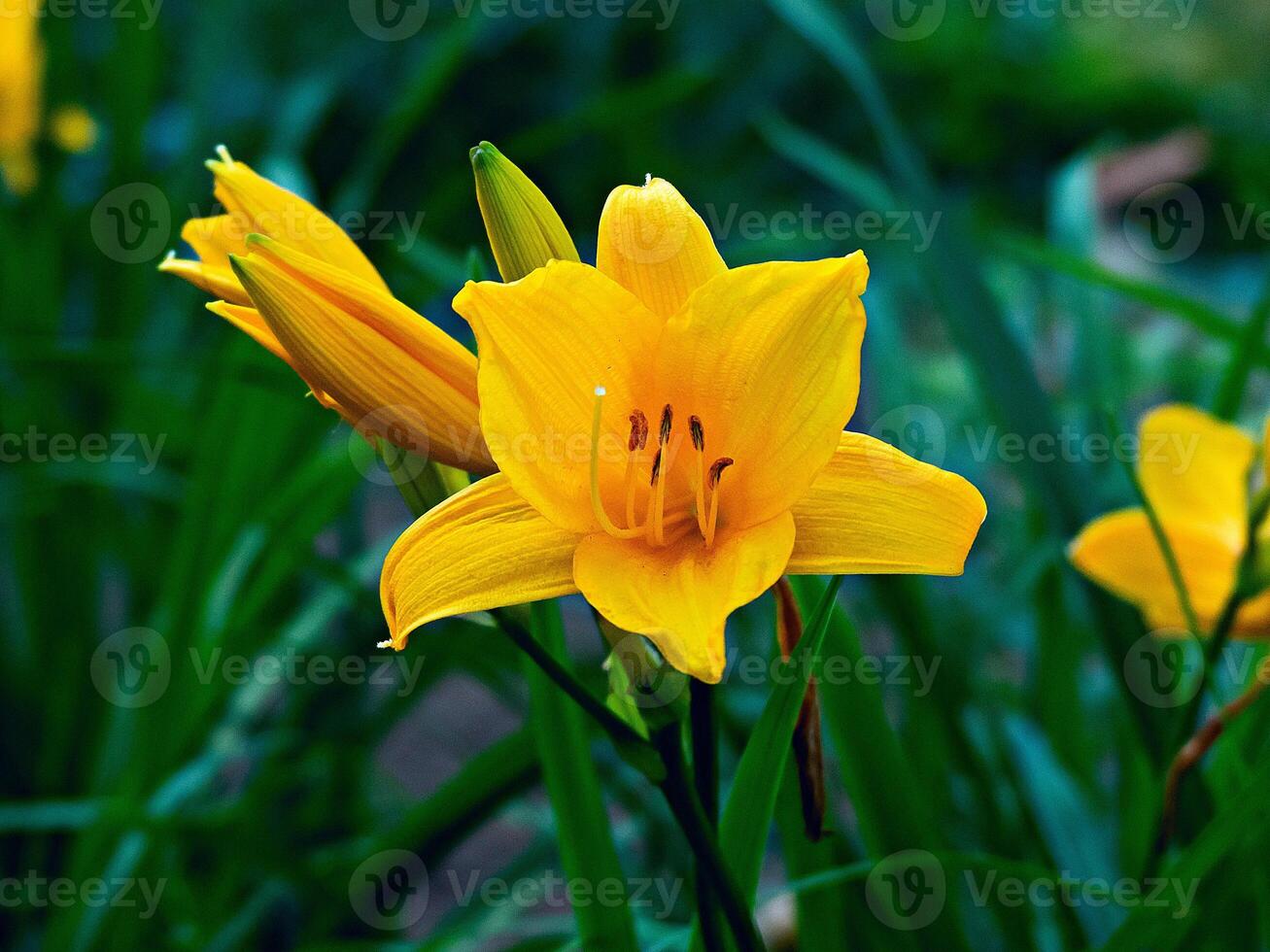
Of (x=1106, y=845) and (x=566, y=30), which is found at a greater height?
(x=566, y=30)

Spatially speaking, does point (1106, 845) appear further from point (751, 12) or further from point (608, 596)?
point (751, 12)

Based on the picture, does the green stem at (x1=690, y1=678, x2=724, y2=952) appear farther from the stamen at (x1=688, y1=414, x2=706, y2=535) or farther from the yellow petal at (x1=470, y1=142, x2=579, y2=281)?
the yellow petal at (x1=470, y1=142, x2=579, y2=281)

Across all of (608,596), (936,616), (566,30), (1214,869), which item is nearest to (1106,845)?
(1214,869)

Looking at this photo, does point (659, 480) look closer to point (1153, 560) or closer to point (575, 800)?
point (575, 800)

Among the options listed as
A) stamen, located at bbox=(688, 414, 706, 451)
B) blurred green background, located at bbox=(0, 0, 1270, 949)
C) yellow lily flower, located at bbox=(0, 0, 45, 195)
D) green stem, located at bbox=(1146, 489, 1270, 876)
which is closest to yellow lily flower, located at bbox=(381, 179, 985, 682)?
stamen, located at bbox=(688, 414, 706, 451)

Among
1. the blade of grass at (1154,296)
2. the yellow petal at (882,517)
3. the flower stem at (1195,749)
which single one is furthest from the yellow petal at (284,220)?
the blade of grass at (1154,296)

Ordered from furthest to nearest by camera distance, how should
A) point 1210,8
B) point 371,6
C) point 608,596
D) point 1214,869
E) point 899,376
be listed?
point 1210,8 → point 371,6 → point 899,376 → point 1214,869 → point 608,596

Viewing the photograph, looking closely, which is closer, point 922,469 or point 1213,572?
point 922,469

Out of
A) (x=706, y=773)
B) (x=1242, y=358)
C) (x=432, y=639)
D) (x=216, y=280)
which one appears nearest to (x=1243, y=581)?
(x=1242, y=358)
